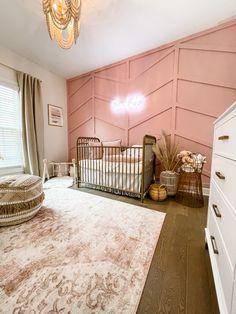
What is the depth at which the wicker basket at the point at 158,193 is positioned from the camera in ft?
7.18

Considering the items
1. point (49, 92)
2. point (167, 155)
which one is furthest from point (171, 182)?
point (49, 92)

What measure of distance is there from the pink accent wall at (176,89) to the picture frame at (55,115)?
2.77ft

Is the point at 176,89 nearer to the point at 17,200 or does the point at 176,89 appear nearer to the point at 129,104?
the point at 129,104

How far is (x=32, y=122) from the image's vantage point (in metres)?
2.97

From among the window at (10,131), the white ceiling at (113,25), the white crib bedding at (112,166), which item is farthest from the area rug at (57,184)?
the white ceiling at (113,25)

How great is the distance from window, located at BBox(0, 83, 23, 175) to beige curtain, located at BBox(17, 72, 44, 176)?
0.14 m

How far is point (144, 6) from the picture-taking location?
194 centimetres

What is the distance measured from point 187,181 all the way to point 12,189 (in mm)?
2391

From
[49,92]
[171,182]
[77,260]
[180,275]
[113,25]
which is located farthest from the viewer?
[49,92]

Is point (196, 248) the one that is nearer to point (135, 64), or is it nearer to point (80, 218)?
point (80, 218)

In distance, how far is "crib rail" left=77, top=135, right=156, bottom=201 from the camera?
2.24 m

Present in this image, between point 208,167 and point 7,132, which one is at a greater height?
point 7,132

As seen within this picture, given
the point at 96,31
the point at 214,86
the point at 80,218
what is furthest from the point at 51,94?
the point at 214,86

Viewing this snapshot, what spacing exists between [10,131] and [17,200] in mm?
1962
